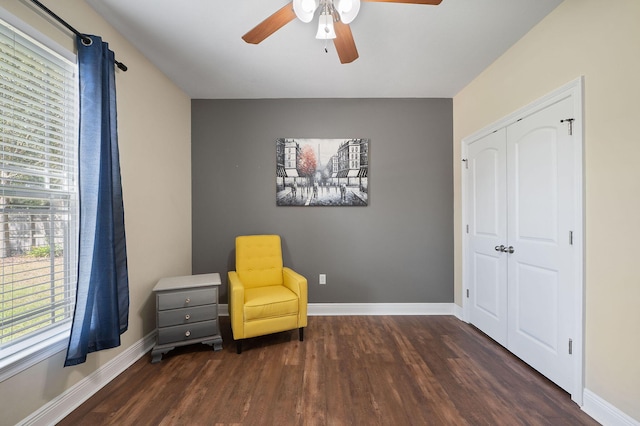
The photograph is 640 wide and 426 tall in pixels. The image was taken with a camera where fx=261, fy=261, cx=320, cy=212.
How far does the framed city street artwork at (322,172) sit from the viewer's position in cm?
315

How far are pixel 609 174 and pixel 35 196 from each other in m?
3.29

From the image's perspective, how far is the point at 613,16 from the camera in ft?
4.84

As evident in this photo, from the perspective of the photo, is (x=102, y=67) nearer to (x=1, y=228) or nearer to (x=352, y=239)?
(x=1, y=228)

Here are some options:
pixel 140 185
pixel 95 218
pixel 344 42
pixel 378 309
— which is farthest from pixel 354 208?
pixel 95 218

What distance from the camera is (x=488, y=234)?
2588 millimetres

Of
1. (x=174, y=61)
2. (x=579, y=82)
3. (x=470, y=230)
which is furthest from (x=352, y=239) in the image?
(x=174, y=61)

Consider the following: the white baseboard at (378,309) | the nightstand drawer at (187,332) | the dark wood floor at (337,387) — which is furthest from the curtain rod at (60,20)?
the white baseboard at (378,309)

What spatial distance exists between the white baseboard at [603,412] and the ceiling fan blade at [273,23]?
286cm

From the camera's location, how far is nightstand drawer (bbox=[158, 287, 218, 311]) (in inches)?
86.0

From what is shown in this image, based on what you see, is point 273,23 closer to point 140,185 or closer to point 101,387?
point 140,185

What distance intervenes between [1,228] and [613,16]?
349 centimetres

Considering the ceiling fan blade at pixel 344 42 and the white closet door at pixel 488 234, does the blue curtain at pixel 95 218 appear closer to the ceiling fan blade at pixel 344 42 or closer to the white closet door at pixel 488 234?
the ceiling fan blade at pixel 344 42

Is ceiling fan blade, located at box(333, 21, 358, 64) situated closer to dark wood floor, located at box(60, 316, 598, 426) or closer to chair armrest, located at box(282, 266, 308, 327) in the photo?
chair armrest, located at box(282, 266, 308, 327)

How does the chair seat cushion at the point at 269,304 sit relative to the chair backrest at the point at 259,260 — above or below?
below
